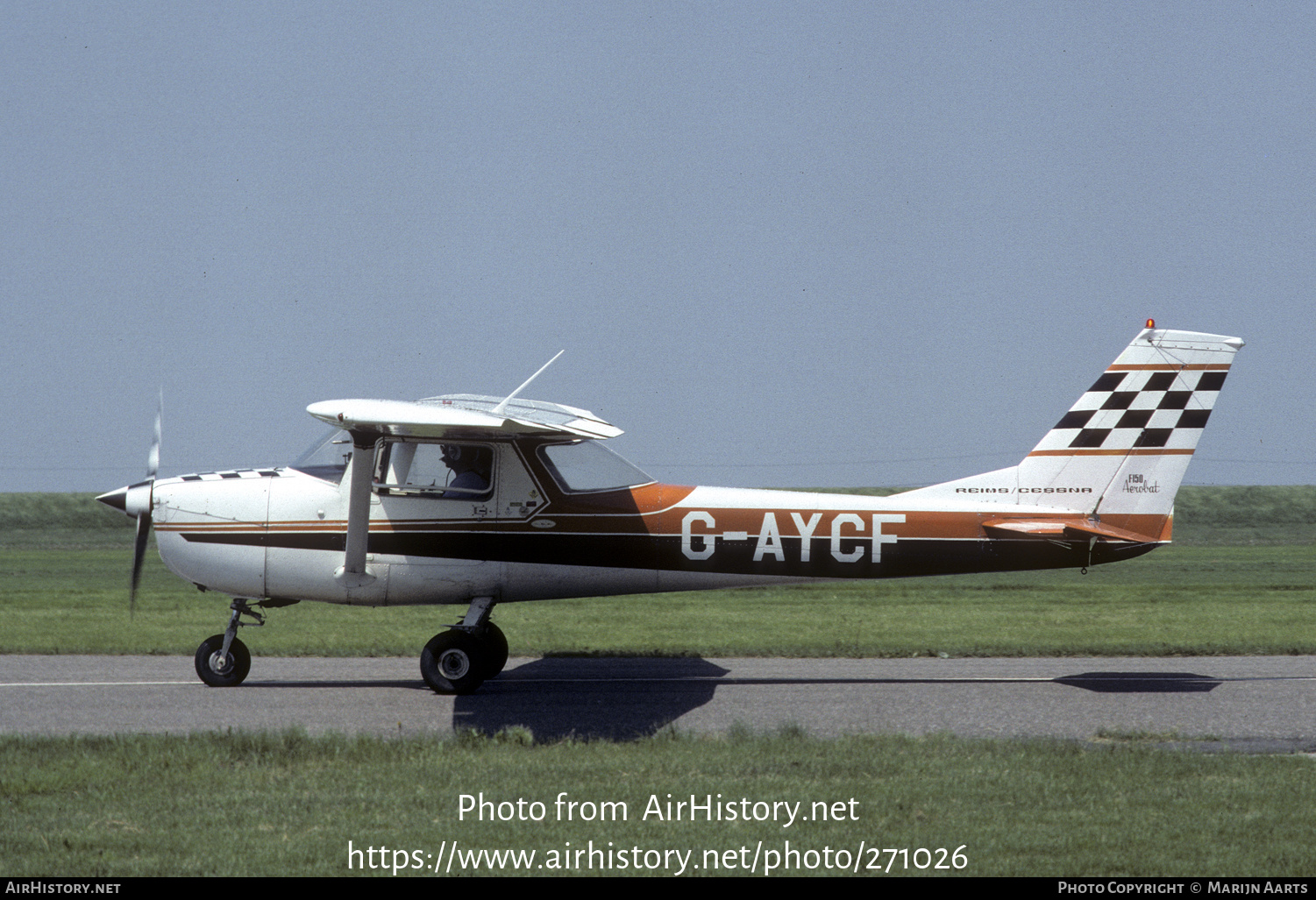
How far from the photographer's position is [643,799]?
776 cm

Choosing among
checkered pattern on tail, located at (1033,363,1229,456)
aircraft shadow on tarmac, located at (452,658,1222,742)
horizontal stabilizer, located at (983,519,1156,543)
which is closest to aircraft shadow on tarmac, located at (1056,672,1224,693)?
aircraft shadow on tarmac, located at (452,658,1222,742)

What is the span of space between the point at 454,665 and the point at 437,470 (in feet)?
6.81

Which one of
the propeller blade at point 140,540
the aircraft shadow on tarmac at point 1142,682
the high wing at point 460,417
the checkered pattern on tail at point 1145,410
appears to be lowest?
the aircraft shadow on tarmac at point 1142,682

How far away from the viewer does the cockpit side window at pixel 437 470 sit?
509 inches

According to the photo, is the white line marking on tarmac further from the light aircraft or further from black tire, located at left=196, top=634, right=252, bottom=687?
the light aircraft

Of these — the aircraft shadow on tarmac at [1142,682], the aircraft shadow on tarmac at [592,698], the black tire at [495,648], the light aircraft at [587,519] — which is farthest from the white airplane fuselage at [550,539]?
the aircraft shadow on tarmac at [1142,682]

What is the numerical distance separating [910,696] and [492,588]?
4.52m

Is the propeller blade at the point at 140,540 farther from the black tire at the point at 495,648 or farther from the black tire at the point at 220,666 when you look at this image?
the black tire at the point at 495,648

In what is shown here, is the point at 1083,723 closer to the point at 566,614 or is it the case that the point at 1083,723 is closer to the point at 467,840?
the point at 467,840

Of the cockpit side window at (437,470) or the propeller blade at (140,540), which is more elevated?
the cockpit side window at (437,470)

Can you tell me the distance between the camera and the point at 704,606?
25.3m

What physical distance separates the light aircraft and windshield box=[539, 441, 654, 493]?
0.8 inches

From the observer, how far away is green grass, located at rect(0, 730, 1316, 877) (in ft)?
21.6

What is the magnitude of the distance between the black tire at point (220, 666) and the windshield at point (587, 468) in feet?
13.2
